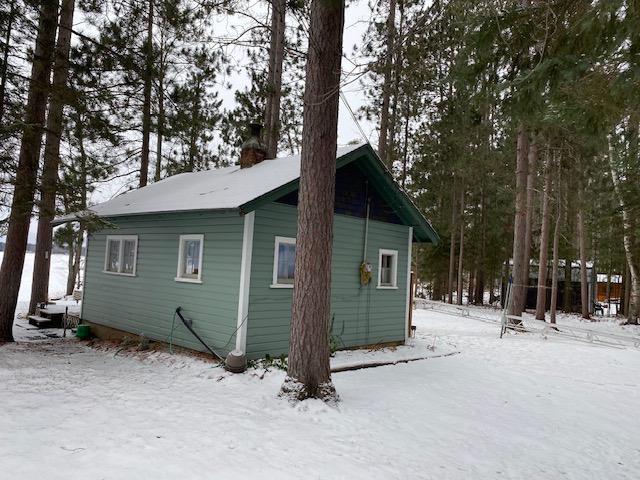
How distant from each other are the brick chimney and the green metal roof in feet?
10.2

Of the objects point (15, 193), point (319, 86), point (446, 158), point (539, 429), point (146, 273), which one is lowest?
point (539, 429)

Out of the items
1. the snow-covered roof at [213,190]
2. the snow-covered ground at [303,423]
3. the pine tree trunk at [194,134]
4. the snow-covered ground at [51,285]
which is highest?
the pine tree trunk at [194,134]

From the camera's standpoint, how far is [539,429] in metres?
5.90

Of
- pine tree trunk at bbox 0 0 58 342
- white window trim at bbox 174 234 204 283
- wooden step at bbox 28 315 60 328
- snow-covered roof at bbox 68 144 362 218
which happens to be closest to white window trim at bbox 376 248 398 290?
snow-covered roof at bbox 68 144 362 218

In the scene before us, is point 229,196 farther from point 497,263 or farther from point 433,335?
point 497,263

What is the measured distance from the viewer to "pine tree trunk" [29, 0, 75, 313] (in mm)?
8570

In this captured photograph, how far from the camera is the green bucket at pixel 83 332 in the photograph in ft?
37.6

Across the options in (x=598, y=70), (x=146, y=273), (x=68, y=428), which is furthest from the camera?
(x=146, y=273)

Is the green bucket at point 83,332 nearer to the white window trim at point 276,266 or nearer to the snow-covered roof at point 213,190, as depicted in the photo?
the snow-covered roof at point 213,190

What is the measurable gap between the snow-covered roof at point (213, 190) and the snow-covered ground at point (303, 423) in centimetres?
306

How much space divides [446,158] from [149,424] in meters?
21.0

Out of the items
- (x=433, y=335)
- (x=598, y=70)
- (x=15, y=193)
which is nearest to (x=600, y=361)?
(x=433, y=335)

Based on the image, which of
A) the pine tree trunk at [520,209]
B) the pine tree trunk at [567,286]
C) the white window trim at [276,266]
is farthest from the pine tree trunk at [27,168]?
the pine tree trunk at [567,286]

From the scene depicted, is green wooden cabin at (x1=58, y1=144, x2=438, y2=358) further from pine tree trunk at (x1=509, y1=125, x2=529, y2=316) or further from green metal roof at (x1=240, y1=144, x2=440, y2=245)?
pine tree trunk at (x1=509, y1=125, x2=529, y2=316)
